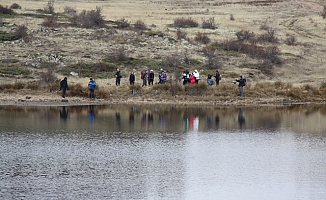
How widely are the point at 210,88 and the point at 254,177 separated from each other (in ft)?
74.7

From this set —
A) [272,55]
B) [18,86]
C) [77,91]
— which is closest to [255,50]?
[272,55]

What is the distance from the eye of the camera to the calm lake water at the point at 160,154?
21312 millimetres

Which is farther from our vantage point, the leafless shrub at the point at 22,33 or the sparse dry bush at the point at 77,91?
the leafless shrub at the point at 22,33

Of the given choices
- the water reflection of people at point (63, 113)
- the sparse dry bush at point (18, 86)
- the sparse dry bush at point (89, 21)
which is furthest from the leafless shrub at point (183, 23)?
the water reflection of people at point (63, 113)

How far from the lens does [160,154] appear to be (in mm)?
26938

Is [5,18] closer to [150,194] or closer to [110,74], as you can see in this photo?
[110,74]

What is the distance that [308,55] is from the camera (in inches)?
2376

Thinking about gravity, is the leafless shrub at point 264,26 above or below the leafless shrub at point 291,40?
above

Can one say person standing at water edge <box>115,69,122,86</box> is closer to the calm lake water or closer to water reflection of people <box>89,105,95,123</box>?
water reflection of people <box>89,105,95,123</box>

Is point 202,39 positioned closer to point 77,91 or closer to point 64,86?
point 77,91

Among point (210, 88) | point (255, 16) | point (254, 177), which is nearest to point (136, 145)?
point (254, 177)

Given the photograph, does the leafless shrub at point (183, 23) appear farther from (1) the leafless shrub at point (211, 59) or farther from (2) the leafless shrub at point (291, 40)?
(1) the leafless shrub at point (211, 59)

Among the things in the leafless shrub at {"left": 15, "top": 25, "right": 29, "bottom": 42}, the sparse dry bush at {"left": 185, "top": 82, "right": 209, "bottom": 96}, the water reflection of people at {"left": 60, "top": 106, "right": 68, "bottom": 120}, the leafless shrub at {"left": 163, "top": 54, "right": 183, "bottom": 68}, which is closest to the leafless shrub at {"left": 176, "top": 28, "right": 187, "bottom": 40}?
the leafless shrub at {"left": 163, "top": 54, "right": 183, "bottom": 68}

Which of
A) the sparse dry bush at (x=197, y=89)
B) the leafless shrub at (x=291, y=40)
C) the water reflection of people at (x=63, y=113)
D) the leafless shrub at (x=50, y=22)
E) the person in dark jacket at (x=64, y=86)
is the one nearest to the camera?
the water reflection of people at (x=63, y=113)
